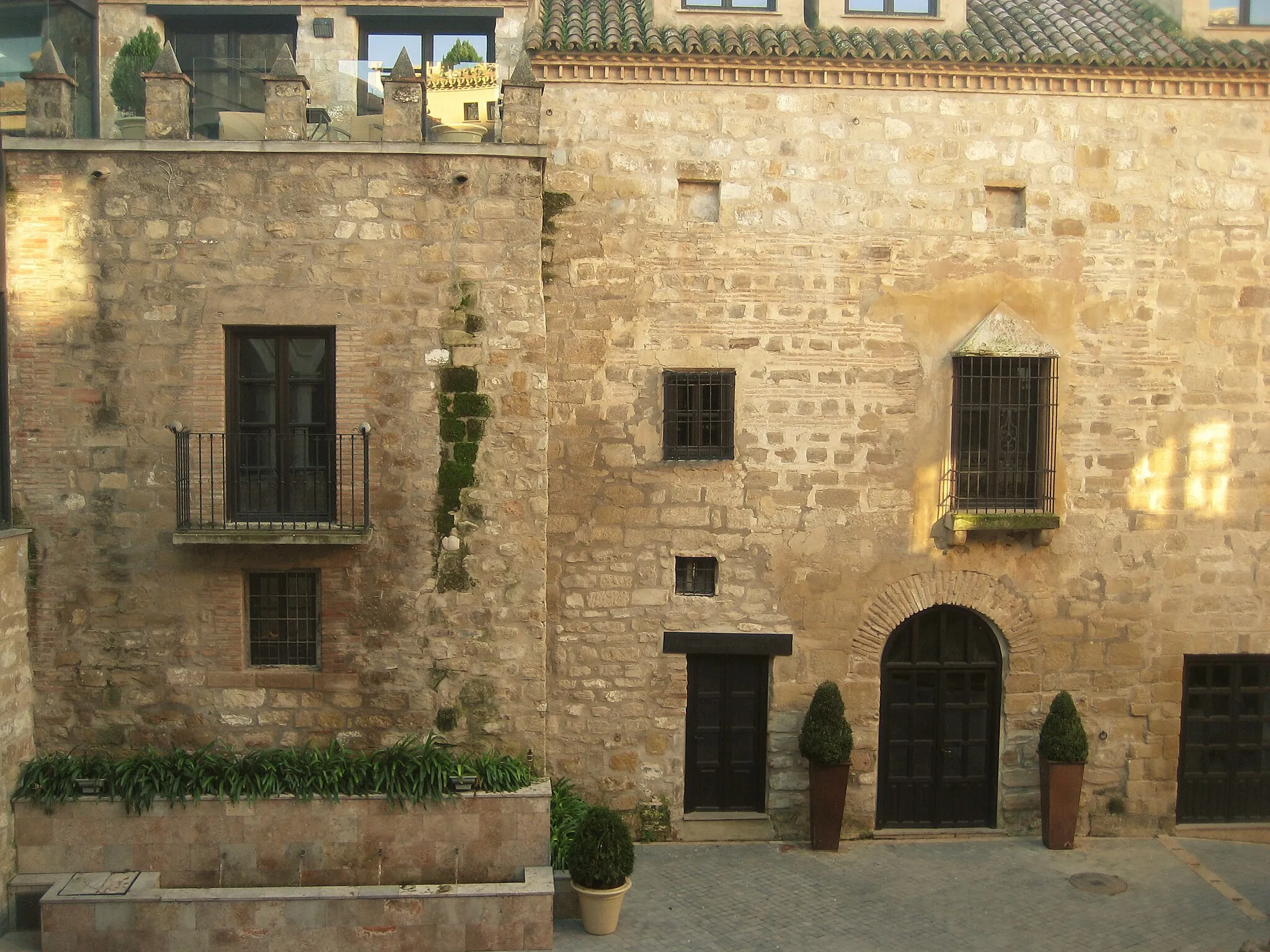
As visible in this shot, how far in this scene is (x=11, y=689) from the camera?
1037 centimetres

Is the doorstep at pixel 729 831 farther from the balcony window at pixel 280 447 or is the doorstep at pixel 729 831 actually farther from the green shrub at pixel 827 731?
the balcony window at pixel 280 447

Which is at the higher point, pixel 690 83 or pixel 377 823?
pixel 690 83

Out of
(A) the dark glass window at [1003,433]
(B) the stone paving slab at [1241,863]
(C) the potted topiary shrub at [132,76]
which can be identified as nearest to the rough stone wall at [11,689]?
(C) the potted topiary shrub at [132,76]

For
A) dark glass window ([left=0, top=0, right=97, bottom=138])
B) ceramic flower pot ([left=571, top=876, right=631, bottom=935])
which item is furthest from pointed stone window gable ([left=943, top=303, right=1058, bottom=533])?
dark glass window ([left=0, top=0, right=97, bottom=138])

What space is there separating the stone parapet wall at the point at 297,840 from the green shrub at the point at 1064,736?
214 inches

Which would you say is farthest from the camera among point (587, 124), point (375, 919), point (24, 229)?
point (587, 124)

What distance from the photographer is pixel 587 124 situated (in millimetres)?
11945

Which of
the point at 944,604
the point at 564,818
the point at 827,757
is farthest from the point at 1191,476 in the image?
the point at 564,818

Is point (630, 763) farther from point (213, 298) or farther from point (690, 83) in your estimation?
point (690, 83)

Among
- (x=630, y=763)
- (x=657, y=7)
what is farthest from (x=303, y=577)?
(x=657, y=7)

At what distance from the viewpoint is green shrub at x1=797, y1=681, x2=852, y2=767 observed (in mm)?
11797

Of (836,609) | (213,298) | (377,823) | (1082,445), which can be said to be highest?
(213,298)

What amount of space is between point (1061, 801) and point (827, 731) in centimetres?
269

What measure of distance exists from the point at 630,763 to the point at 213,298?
6333 millimetres
